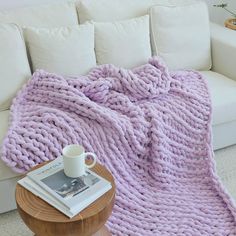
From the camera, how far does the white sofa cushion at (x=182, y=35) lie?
7.83ft

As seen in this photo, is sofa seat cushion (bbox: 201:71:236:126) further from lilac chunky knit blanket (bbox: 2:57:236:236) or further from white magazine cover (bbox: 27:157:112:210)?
white magazine cover (bbox: 27:157:112:210)

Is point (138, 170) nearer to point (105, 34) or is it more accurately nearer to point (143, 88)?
point (143, 88)

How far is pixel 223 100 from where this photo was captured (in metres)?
2.12

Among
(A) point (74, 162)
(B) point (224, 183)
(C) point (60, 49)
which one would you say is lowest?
(B) point (224, 183)

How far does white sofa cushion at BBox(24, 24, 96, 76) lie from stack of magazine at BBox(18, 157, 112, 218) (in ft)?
2.55

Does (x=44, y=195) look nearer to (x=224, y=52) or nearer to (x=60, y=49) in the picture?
(x=60, y=49)

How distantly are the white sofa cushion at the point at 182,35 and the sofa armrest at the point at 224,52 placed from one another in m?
0.05

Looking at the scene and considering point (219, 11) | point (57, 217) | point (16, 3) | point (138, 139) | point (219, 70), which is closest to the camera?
point (57, 217)

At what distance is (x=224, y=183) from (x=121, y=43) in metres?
0.96

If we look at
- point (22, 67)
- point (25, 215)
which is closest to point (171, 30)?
point (22, 67)

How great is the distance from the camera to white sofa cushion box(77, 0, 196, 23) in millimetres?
2299

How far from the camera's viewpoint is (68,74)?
2.10m

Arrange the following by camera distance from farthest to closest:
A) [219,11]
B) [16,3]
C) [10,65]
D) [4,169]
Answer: [219,11]
[16,3]
[10,65]
[4,169]

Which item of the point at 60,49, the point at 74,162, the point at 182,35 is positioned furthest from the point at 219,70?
the point at 74,162
